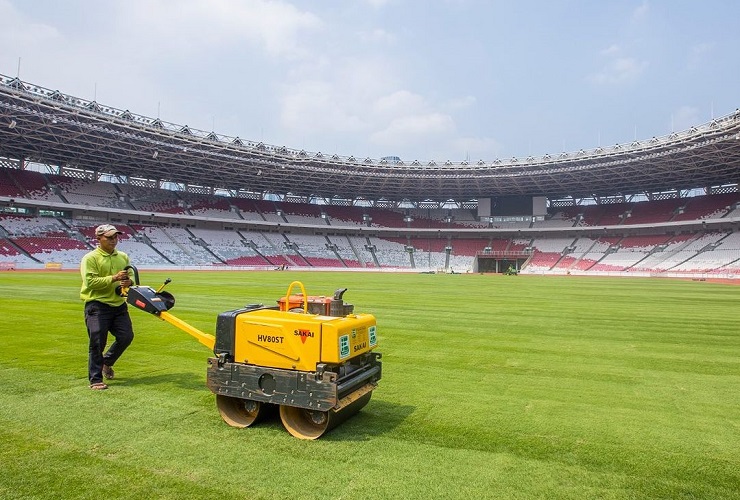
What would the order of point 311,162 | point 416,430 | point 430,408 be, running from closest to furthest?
point 416,430 → point 430,408 → point 311,162

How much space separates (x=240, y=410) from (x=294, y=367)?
0.94 metres

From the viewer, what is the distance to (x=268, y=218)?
2886 inches

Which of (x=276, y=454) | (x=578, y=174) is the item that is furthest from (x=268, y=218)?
(x=276, y=454)

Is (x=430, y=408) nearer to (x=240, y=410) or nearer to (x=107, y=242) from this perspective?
(x=240, y=410)

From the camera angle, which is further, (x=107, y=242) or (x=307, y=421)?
(x=107, y=242)

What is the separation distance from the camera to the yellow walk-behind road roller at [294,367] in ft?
14.1

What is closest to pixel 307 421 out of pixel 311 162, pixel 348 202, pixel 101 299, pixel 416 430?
pixel 416 430

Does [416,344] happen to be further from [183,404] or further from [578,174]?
[578,174]

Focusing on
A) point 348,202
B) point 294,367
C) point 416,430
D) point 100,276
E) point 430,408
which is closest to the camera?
point 294,367

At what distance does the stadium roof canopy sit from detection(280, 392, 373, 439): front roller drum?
136 feet

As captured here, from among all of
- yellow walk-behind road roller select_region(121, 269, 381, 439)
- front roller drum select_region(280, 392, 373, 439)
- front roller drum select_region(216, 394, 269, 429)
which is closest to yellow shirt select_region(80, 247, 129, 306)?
yellow walk-behind road roller select_region(121, 269, 381, 439)

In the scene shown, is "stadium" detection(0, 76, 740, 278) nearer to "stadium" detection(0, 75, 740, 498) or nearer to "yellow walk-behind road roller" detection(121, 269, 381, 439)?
"stadium" detection(0, 75, 740, 498)

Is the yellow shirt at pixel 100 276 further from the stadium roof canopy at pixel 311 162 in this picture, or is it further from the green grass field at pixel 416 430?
the stadium roof canopy at pixel 311 162

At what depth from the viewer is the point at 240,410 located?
486 centimetres
